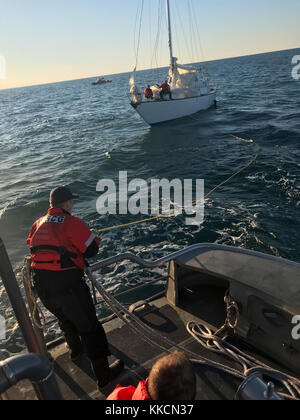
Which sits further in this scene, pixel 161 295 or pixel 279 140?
pixel 279 140

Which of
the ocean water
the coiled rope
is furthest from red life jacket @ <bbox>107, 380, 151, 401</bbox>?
the ocean water

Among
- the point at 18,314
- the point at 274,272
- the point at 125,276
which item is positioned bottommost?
the point at 125,276

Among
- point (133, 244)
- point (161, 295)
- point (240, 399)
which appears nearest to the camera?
point (240, 399)

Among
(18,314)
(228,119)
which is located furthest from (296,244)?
(228,119)

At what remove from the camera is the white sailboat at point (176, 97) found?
2605cm

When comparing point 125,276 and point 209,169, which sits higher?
point 209,169

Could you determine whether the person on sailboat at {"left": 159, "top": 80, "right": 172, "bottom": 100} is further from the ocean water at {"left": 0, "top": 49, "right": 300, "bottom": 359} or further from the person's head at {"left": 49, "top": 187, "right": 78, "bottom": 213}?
the person's head at {"left": 49, "top": 187, "right": 78, "bottom": 213}

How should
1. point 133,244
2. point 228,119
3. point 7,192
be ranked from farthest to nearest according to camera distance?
point 228,119
point 7,192
point 133,244

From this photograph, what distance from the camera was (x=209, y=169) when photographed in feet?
51.9

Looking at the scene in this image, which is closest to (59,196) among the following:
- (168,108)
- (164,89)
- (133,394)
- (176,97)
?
(133,394)

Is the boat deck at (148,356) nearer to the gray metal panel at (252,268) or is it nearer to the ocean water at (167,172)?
the gray metal panel at (252,268)

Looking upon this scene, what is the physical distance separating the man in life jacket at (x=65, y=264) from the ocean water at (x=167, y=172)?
12.3 ft

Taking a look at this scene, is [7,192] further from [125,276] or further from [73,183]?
[125,276]

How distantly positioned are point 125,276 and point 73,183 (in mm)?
8809
